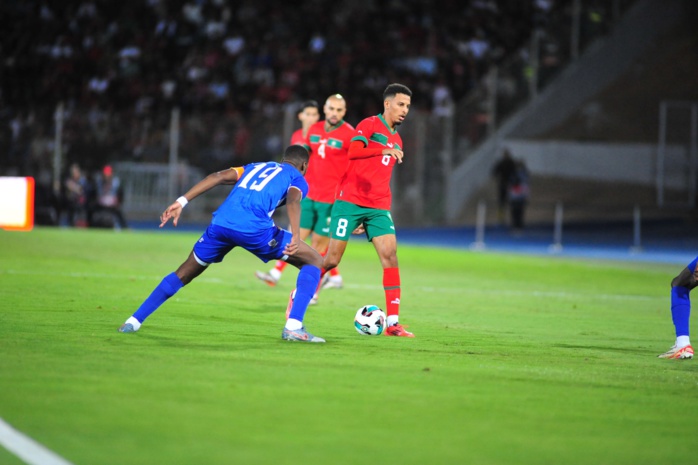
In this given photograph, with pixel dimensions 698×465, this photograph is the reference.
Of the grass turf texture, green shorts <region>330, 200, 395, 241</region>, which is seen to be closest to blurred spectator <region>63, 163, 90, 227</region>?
the grass turf texture

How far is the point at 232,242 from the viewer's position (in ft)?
33.5

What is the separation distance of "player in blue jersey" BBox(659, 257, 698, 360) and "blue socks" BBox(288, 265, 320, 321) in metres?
3.25

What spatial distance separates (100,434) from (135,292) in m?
8.72

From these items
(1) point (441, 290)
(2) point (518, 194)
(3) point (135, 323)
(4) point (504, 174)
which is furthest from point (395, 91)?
(4) point (504, 174)

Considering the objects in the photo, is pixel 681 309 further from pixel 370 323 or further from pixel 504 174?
pixel 504 174

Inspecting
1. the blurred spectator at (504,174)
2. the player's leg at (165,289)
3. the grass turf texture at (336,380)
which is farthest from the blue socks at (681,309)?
the blurred spectator at (504,174)

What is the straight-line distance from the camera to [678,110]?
3369 cm

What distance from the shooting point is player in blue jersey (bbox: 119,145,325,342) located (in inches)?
396

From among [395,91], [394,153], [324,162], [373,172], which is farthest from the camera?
[324,162]

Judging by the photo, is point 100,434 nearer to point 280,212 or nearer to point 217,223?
point 217,223

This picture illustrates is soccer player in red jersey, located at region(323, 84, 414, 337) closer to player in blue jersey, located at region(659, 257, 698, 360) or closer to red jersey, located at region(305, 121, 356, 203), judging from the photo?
player in blue jersey, located at region(659, 257, 698, 360)

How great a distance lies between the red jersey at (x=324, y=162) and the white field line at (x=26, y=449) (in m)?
9.44

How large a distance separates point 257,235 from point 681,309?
3943 mm

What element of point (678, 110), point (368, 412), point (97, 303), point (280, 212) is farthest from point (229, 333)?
point (678, 110)
